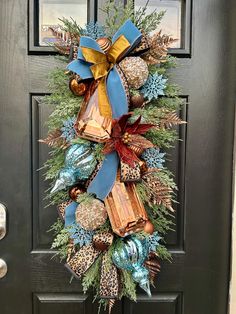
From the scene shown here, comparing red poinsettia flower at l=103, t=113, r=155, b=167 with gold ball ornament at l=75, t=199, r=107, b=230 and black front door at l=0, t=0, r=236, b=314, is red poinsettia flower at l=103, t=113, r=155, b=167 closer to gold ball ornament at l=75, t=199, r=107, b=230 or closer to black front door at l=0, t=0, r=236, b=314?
gold ball ornament at l=75, t=199, r=107, b=230

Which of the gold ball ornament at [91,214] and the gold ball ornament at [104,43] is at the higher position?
the gold ball ornament at [104,43]

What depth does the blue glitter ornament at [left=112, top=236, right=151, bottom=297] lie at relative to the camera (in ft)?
2.87

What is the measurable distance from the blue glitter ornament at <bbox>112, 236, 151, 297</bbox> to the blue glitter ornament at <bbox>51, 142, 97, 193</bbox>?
0.22 meters

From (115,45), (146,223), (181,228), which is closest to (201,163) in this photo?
(181,228)

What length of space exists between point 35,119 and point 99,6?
418mm

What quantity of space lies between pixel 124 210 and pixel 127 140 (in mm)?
183

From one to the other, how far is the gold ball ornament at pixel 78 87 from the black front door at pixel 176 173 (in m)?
0.21

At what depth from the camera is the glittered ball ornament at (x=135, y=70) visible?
2.83ft

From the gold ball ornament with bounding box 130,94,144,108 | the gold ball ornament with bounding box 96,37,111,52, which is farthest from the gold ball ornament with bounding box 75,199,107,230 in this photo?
the gold ball ornament with bounding box 96,37,111,52

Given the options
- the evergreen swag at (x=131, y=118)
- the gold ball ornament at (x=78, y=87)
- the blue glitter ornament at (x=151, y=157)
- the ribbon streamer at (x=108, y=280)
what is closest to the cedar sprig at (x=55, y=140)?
the evergreen swag at (x=131, y=118)

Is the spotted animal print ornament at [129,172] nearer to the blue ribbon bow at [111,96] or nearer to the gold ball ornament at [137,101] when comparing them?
the blue ribbon bow at [111,96]

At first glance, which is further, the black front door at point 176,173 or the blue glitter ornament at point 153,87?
the black front door at point 176,173

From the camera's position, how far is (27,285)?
Answer: 1.15 m

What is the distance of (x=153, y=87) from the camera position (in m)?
0.91
